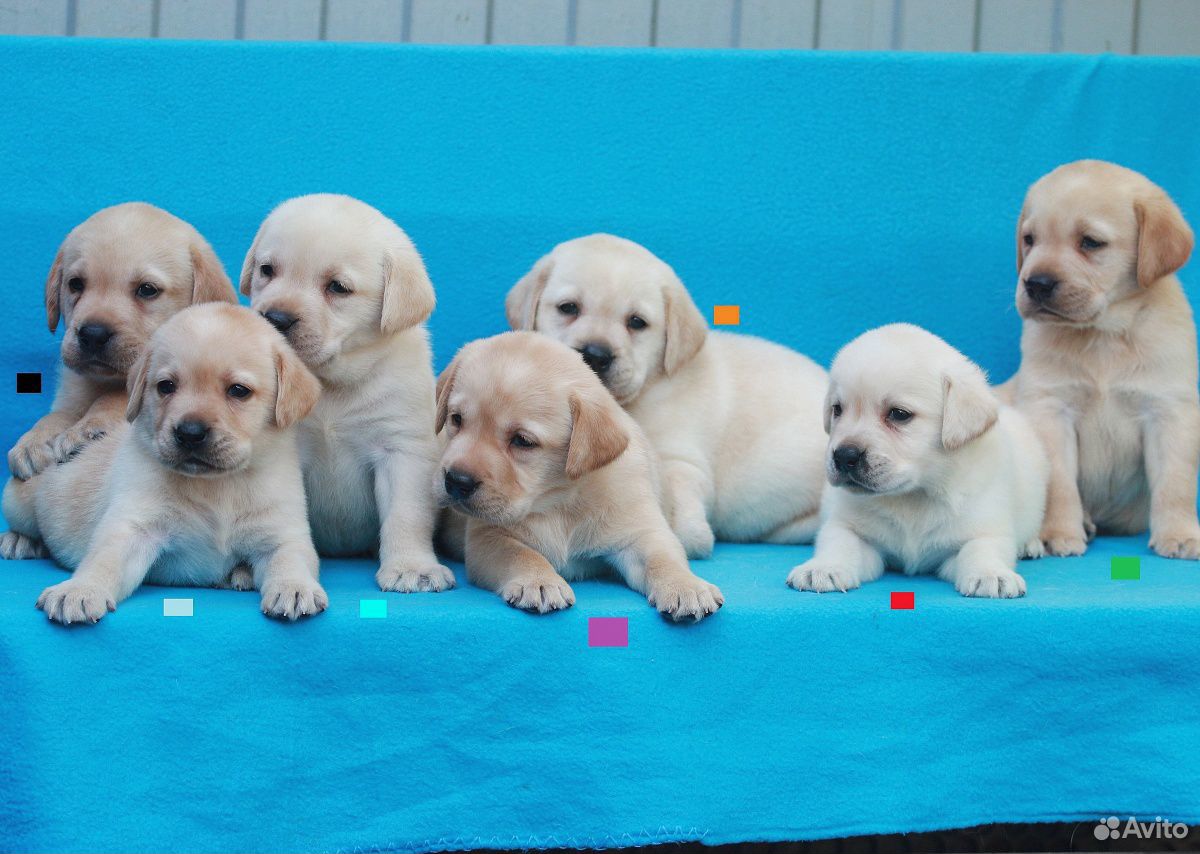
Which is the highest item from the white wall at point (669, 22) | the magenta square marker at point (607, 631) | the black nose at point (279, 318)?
the white wall at point (669, 22)

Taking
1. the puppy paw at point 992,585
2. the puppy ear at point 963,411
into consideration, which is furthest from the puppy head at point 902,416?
the puppy paw at point 992,585

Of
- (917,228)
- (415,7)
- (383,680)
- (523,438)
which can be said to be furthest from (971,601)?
(415,7)

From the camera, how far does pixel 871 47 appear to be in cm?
624

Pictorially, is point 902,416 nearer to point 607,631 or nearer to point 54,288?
Result: point 607,631

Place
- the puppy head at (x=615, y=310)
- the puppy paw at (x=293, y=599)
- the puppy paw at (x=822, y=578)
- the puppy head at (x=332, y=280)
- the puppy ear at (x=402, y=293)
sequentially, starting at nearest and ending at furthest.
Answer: the puppy paw at (x=293, y=599)
the puppy paw at (x=822, y=578)
the puppy head at (x=332, y=280)
the puppy ear at (x=402, y=293)
the puppy head at (x=615, y=310)

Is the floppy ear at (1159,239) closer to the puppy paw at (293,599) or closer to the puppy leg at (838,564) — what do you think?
the puppy leg at (838,564)

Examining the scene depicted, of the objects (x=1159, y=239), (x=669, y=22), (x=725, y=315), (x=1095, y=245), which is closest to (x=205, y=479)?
(x=725, y=315)

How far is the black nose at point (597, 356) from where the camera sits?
412 cm

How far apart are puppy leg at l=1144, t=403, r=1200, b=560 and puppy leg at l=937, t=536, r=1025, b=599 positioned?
88cm

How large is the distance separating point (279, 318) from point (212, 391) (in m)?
0.39

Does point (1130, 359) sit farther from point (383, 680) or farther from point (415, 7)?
point (415, 7)

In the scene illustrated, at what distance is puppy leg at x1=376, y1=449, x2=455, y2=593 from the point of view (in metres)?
3.51

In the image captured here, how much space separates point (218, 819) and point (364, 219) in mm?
1736

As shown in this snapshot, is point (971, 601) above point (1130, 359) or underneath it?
underneath
